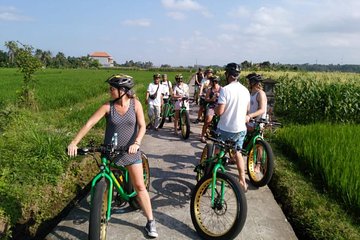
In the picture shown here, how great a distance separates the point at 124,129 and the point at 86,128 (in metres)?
0.44

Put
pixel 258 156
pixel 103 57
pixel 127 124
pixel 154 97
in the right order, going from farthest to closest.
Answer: pixel 103 57, pixel 154 97, pixel 258 156, pixel 127 124

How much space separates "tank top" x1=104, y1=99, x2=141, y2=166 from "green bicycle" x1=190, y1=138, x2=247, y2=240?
92cm

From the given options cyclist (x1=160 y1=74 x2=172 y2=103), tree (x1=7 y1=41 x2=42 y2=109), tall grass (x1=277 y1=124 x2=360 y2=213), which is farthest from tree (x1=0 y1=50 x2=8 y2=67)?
A: tall grass (x1=277 y1=124 x2=360 y2=213)

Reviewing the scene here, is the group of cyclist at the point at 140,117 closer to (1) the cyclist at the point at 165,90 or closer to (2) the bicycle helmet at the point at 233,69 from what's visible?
(2) the bicycle helmet at the point at 233,69

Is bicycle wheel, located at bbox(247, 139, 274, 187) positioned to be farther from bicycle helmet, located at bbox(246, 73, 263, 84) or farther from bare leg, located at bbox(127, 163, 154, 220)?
bare leg, located at bbox(127, 163, 154, 220)

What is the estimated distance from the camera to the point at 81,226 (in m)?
4.21

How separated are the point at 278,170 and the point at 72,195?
12.7 ft

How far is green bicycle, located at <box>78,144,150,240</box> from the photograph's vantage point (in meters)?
3.22

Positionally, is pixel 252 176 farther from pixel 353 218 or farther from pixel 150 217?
pixel 150 217

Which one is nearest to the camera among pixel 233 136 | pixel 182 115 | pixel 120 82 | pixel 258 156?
pixel 120 82

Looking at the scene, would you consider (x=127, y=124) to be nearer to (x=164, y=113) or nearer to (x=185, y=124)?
(x=185, y=124)

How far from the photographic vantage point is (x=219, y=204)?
398 centimetres

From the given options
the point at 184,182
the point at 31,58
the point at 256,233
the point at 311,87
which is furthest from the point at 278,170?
the point at 31,58

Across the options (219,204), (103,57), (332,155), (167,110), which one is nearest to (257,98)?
(332,155)
